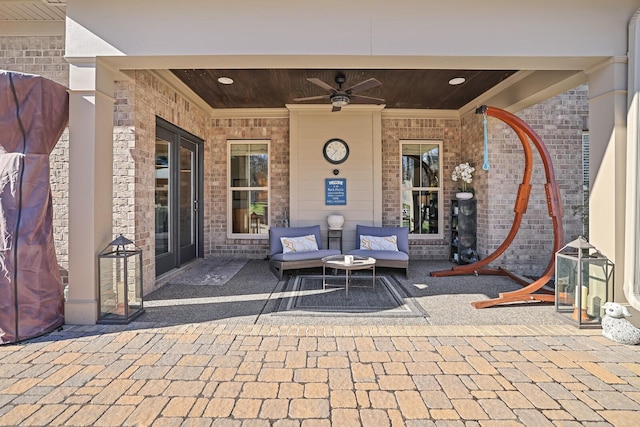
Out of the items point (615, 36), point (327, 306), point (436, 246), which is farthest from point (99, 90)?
point (436, 246)

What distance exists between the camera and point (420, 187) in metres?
7.38

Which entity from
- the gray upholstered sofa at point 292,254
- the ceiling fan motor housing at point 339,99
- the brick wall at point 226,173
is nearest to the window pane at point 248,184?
the brick wall at point 226,173

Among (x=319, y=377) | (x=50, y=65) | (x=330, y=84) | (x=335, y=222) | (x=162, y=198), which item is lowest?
(x=319, y=377)

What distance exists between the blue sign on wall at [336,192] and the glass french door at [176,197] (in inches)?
100

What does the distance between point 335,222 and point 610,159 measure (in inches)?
167

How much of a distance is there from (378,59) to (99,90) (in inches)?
108

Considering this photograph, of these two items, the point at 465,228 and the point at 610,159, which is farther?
the point at 465,228

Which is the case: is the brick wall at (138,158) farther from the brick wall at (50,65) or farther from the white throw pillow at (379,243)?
the white throw pillow at (379,243)

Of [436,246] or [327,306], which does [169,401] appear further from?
[436,246]

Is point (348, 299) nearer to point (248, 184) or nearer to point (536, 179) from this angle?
point (248, 184)

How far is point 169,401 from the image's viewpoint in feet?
6.98

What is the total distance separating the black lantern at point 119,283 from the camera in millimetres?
3416

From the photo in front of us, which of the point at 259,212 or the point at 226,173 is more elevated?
the point at 226,173

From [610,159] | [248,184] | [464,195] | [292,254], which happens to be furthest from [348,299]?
[248,184]
